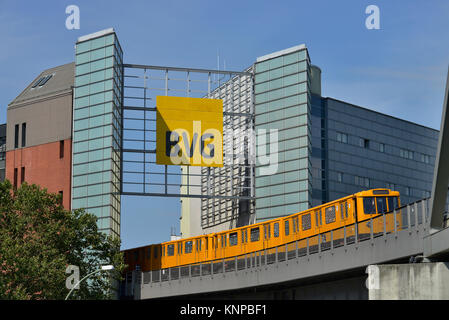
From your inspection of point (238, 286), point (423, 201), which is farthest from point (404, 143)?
point (423, 201)

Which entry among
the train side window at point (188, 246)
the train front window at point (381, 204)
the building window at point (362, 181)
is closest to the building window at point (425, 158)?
the building window at point (362, 181)

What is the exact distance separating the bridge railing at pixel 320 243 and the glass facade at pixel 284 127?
25.5m

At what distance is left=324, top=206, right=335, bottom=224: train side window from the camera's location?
144 feet

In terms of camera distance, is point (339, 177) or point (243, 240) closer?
point (243, 240)

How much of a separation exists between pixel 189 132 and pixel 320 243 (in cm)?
4033

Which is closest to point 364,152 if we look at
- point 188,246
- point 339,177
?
point 339,177

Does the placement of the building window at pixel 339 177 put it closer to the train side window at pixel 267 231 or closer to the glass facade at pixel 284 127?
the glass facade at pixel 284 127

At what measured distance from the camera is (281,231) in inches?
1934

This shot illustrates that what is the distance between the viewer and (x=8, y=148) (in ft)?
260

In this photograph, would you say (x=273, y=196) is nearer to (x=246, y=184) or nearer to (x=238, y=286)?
(x=246, y=184)

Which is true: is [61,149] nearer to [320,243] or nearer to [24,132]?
[24,132]

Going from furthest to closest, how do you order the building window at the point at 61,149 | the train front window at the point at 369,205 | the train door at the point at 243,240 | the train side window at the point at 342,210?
the building window at the point at 61,149 < the train door at the point at 243,240 < the train side window at the point at 342,210 < the train front window at the point at 369,205

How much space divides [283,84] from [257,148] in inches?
254

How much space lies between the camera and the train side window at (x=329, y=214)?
1732 inches
